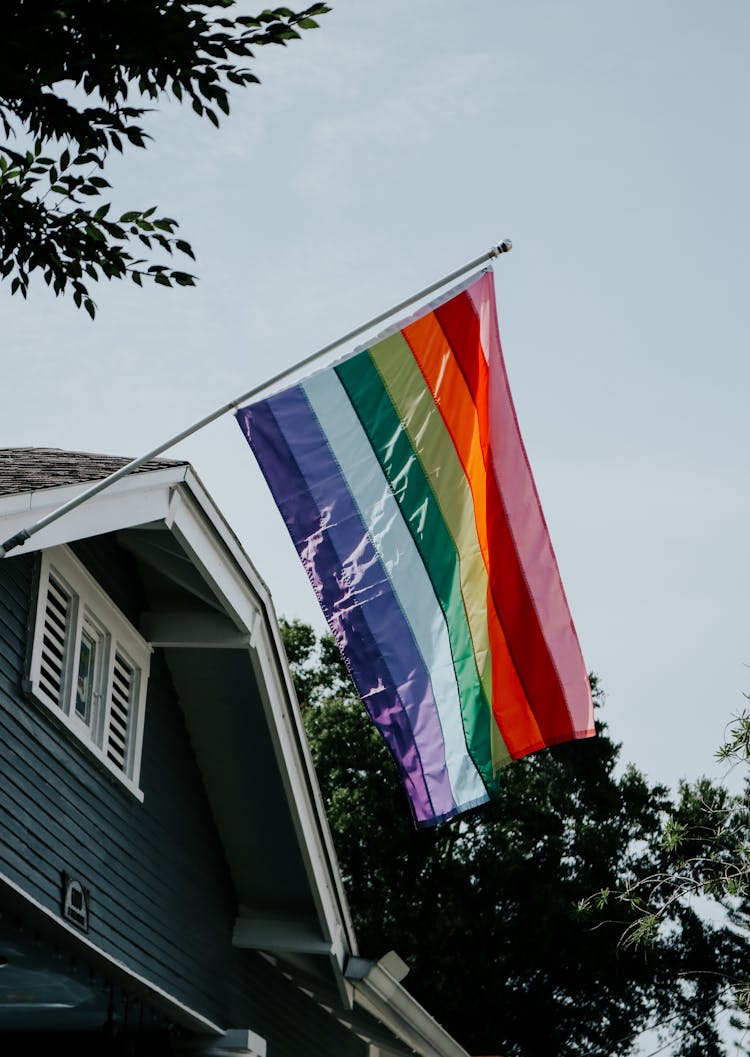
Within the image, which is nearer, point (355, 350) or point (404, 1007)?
point (355, 350)

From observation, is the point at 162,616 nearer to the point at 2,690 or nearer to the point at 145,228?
the point at 2,690

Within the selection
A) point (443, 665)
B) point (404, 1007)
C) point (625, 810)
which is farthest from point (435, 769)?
point (625, 810)

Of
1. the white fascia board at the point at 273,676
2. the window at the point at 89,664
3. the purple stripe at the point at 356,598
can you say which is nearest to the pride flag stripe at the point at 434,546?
the purple stripe at the point at 356,598

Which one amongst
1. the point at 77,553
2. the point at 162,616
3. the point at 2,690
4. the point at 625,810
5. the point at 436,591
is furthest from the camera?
the point at 625,810

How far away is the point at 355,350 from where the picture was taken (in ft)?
26.6

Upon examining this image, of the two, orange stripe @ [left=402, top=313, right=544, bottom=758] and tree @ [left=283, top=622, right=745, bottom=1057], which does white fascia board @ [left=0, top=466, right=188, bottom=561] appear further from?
tree @ [left=283, top=622, right=745, bottom=1057]

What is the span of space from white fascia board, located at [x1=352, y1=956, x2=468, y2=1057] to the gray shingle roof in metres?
4.83

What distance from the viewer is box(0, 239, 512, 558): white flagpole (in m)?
6.28

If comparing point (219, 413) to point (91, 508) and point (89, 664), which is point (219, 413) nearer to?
point (91, 508)

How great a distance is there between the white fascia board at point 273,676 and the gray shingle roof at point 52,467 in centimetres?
46

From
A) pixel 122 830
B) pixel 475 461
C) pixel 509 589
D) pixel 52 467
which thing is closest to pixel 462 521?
pixel 475 461

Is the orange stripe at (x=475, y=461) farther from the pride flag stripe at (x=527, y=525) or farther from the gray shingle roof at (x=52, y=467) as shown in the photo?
the gray shingle roof at (x=52, y=467)

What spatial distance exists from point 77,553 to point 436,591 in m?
2.62

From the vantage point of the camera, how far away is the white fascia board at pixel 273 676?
29.0ft
